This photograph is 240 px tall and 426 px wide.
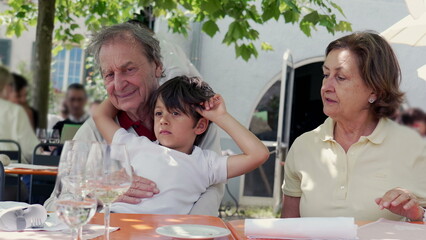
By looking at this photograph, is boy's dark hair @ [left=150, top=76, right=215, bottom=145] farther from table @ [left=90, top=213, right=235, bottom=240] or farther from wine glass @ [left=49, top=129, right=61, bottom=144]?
wine glass @ [left=49, top=129, right=61, bottom=144]

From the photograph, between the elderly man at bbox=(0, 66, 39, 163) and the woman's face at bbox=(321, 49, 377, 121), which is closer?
the woman's face at bbox=(321, 49, 377, 121)

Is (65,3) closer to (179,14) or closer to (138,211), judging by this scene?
(179,14)

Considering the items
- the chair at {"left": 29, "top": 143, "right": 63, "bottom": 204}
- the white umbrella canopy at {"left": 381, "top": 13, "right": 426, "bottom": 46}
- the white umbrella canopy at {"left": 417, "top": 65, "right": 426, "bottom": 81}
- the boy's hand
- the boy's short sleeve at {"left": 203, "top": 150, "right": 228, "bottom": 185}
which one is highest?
the white umbrella canopy at {"left": 381, "top": 13, "right": 426, "bottom": 46}

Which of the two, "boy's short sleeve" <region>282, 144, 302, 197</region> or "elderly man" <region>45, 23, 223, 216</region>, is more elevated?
"elderly man" <region>45, 23, 223, 216</region>

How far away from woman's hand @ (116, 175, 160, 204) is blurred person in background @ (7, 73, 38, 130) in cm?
512

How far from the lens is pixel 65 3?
8172 mm

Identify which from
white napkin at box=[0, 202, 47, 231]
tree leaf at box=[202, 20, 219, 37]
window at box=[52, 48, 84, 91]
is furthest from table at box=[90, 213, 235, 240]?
window at box=[52, 48, 84, 91]

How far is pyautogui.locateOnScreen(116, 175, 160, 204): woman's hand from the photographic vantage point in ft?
7.63

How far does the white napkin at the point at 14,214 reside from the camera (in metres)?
1.70

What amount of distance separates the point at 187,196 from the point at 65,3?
619 cm

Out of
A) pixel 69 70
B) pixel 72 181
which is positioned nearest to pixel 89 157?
pixel 72 181

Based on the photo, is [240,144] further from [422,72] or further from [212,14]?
[212,14]

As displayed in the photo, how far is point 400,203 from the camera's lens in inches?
85.4

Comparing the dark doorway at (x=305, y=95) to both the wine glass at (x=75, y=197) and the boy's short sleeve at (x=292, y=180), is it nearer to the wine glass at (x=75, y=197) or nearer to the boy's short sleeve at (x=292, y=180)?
the boy's short sleeve at (x=292, y=180)
